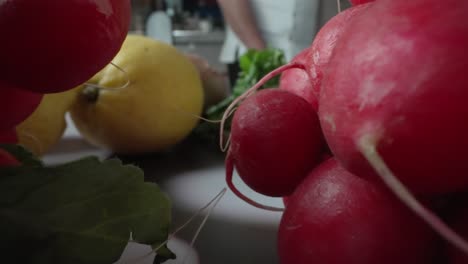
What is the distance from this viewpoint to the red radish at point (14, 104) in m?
0.26

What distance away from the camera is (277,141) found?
0.99 feet

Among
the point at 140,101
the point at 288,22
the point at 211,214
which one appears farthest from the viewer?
the point at 288,22

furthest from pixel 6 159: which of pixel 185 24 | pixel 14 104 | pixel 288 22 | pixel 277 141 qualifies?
pixel 185 24

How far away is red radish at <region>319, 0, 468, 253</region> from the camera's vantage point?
0.19 m

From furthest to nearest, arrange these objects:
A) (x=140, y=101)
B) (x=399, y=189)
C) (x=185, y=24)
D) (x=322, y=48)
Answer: (x=185, y=24) → (x=140, y=101) → (x=322, y=48) → (x=399, y=189)

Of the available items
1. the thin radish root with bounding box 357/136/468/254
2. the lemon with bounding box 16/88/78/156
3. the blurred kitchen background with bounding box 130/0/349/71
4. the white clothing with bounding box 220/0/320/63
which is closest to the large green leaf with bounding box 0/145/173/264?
the thin radish root with bounding box 357/136/468/254

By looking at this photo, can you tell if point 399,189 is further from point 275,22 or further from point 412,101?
point 275,22

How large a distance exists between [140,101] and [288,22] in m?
1.23

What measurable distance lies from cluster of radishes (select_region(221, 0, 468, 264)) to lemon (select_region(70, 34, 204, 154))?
1.19 ft

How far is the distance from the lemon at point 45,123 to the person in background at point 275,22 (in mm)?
1047

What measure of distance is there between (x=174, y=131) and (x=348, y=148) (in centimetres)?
49

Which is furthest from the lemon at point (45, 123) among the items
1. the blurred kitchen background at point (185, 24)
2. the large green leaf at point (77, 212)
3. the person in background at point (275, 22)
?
the blurred kitchen background at point (185, 24)

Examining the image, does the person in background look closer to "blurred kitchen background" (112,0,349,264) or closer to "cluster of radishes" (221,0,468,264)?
"blurred kitchen background" (112,0,349,264)

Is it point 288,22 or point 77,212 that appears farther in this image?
point 288,22
